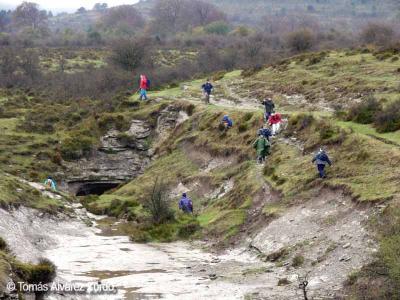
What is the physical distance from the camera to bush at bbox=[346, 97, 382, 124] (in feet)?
101

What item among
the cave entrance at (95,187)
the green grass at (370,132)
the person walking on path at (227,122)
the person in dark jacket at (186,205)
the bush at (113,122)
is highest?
the green grass at (370,132)

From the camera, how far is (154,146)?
48.8 meters

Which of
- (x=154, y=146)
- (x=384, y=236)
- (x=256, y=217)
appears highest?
(x=384, y=236)

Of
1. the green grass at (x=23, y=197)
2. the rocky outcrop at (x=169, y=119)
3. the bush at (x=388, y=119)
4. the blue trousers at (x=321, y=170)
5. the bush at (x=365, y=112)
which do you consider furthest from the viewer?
the rocky outcrop at (x=169, y=119)

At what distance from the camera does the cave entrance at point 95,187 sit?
1754 inches

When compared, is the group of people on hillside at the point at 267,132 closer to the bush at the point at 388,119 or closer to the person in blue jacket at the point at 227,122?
the person in blue jacket at the point at 227,122

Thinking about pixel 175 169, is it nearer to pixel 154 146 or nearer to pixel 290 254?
pixel 154 146

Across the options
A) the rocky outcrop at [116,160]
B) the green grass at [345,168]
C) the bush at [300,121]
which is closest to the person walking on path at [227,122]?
the bush at [300,121]

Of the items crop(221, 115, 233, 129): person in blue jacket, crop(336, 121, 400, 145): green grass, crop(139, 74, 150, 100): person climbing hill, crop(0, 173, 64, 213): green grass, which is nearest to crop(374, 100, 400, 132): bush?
crop(336, 121, 400, 145): green grass

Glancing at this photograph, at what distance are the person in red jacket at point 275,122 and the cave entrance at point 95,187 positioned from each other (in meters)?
15.8

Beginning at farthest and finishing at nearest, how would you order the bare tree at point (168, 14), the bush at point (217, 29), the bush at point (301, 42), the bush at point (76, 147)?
the bare tree at point (168, 14)
the bush at point (217, 29)
the bush at point (301, 42)
the bush at point (76, 147)

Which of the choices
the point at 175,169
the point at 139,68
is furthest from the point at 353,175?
the point at 139,68

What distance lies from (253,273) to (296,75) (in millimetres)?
34288

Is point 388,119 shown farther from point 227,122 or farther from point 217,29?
point 217,29
